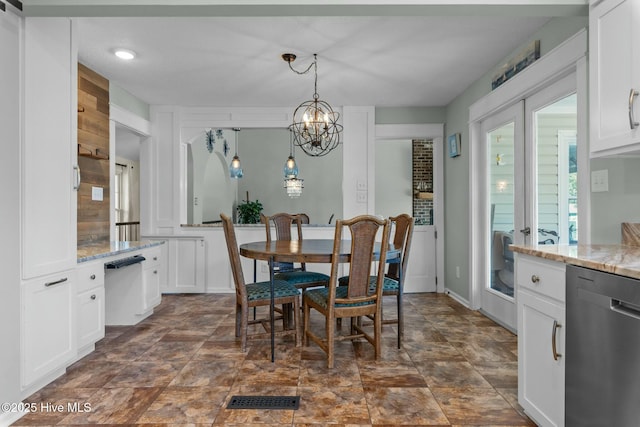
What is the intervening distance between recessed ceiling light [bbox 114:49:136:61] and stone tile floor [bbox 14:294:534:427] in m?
2.40

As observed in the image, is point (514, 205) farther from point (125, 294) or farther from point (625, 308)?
point (125, 294)

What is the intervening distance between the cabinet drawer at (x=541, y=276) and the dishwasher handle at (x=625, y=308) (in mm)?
267

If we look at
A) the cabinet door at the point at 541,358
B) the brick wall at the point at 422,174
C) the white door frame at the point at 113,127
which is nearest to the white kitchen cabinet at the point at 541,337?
the cabinet door at the point at 541,358

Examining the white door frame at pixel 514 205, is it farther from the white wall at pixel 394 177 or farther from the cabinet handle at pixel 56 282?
the white wall at pixel 394 177

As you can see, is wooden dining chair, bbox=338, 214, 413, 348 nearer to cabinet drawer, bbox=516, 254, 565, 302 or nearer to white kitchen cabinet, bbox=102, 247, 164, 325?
cabinet drawer, bbox=516, 254, 565, 302

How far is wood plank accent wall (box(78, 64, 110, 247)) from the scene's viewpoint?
135 inches

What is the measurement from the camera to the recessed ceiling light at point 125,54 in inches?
128

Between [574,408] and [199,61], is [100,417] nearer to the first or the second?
[574,408]

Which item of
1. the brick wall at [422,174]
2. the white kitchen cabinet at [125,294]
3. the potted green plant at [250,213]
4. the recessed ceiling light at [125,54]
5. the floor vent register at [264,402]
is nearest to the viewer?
the floor vent register at [264,402]

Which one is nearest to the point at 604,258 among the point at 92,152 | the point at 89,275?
the point at 89,275

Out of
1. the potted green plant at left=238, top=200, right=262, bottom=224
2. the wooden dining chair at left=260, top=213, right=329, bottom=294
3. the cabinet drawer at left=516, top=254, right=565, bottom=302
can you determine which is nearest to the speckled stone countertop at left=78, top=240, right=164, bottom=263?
the wooden dining chair at left=260, top=213, right=329, bottom=294

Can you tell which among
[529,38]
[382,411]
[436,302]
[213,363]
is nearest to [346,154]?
[436,302]

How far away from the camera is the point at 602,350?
1.37 metres

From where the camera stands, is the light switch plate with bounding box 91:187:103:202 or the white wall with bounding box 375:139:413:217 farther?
the white wall with bounding box 375:139:413:217
